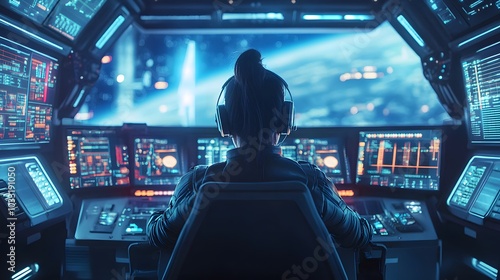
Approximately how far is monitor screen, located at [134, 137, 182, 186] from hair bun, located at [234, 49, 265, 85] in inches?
52.8

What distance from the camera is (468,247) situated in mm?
1902

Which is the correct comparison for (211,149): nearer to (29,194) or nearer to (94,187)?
(94,187)

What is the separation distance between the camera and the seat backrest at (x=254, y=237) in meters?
0.78

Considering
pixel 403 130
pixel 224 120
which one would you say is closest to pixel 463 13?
pixel 403 130

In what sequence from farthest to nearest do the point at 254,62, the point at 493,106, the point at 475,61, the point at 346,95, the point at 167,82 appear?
the point at 346,95 → the point at 167,82 → the point at 475,61 → the point at 493,106 → the point at 254,62

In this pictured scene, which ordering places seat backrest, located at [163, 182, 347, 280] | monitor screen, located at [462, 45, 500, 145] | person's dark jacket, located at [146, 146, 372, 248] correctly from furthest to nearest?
monitor screen, located at [462, 45, 500, 145], person's dark jacket, located at [146, 146, 372, 248], seat backrest, located at [163, 182, 347, 280]

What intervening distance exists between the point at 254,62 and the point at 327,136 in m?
Result: 1.35

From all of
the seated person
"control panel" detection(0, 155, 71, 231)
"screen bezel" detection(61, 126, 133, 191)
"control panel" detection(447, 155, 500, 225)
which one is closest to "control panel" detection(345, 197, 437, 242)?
"control panel" detection(447, 155, 500, 225)

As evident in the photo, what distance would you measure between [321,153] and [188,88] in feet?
19.0

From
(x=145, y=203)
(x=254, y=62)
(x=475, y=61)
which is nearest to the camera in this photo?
(x=254, y=62)

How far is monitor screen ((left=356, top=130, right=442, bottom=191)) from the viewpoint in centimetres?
207

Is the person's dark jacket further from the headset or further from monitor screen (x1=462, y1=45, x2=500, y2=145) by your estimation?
monitor screen (x1=462, y1=45, x2=500, y2=145)

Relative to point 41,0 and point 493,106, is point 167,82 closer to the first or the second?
point 41,0

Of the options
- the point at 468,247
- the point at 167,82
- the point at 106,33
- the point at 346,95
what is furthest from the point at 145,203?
the point at 346,95
